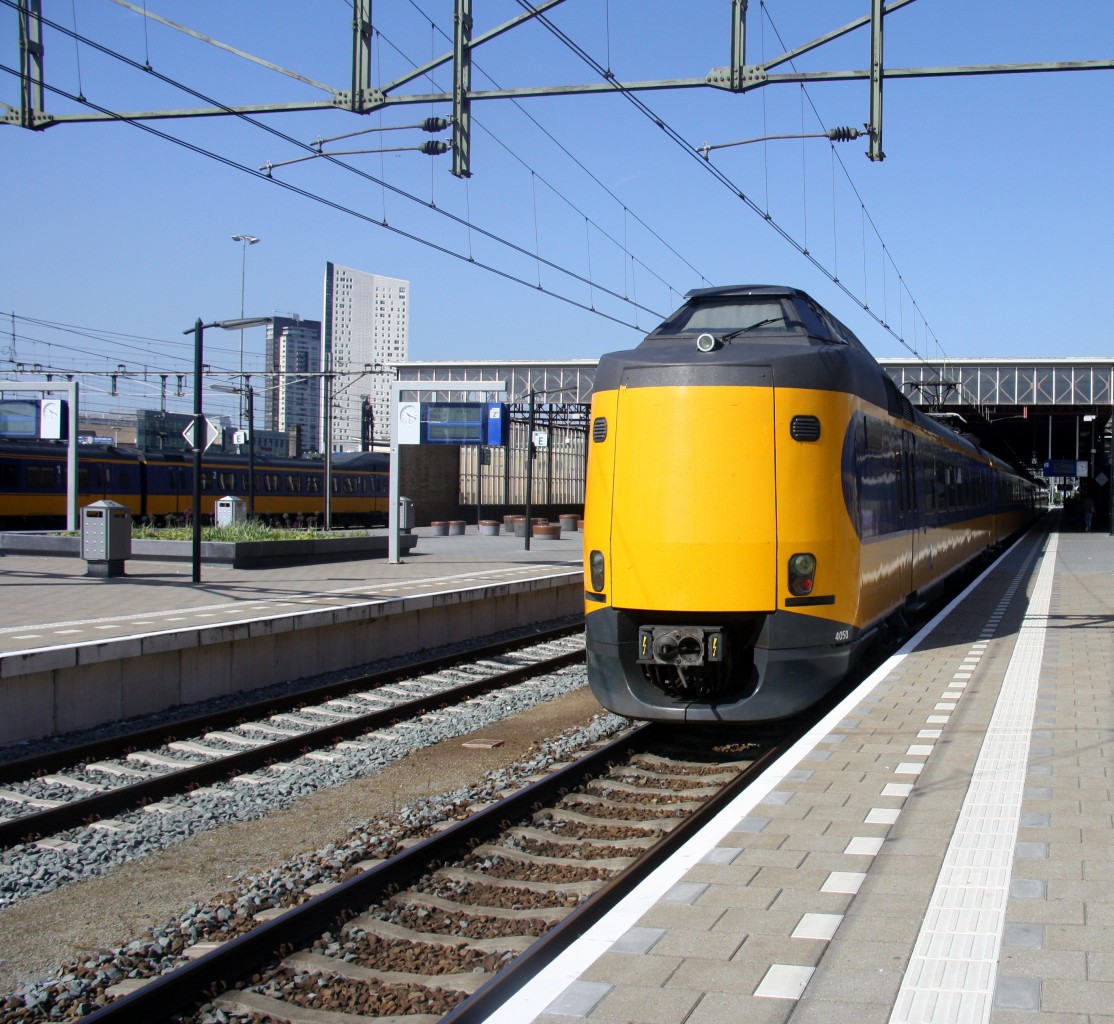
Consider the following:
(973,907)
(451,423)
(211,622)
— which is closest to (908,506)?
(211,622)

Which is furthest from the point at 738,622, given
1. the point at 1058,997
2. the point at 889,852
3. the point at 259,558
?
the point at 259,558

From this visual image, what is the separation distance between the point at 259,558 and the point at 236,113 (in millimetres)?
11782

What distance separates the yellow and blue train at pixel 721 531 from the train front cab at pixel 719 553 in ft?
0.03

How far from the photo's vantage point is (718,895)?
15.3 ft

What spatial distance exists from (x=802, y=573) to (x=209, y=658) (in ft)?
22.6

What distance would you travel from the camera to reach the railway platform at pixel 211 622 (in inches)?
421

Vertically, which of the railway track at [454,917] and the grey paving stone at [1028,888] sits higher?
the grey paving stone at [1028,888]

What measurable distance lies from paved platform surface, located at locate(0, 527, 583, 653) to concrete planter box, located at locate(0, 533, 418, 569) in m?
0.24

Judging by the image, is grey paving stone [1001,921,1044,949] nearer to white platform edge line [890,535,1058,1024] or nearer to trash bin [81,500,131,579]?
white platform edge line [890,535,1058,1024]

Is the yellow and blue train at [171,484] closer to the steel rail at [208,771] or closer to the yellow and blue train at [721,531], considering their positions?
the steel rail at [208,771]

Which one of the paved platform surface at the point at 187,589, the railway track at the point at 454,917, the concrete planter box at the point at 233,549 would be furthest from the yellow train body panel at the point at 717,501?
the concrete planter box at the point at 233,549

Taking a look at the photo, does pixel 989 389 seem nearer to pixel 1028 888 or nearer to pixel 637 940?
pixel 1028 888

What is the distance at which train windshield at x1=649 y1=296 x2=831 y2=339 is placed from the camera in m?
9.73

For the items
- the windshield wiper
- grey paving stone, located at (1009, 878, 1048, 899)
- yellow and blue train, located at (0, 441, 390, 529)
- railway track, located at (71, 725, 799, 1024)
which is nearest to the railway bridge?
yellow and blue train, located at (0, 441, 390, 529)
